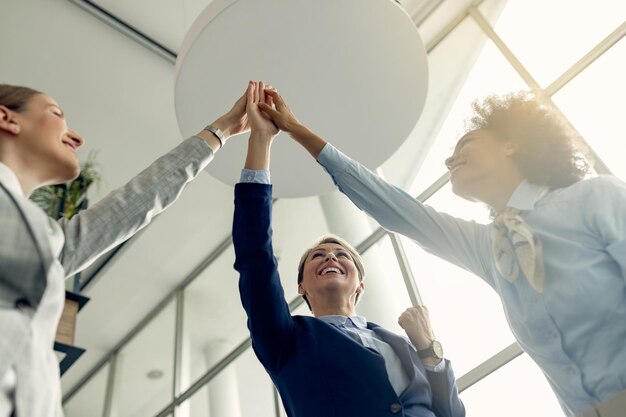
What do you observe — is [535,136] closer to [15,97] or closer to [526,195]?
[526,195]

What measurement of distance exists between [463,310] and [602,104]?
3.96 feet

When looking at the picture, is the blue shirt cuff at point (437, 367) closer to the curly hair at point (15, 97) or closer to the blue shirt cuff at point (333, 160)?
the blue shirt cuff at point (333, 160)

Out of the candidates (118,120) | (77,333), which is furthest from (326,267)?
(77,333)

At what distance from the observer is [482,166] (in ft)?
5.24

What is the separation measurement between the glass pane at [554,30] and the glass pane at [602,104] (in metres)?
0.12

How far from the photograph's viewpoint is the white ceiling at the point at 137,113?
3.48m

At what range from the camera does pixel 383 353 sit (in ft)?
4.96

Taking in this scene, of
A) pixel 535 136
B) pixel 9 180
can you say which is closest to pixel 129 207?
pixel 9 180

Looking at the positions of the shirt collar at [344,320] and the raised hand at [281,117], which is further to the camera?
the raised hand at [281,117]

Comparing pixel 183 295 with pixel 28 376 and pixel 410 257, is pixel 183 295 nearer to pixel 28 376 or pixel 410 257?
pixel 410 257

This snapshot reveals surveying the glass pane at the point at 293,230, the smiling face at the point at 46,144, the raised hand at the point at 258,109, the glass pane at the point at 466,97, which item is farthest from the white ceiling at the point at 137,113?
the smiling face at the point at 46,144

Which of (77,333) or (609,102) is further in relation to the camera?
(77,333)

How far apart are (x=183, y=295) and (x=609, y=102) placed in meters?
3.82

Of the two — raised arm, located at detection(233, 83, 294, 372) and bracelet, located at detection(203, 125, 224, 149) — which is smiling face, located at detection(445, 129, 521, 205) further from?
bracelet, located at detection(203, 125, 224, 149)
